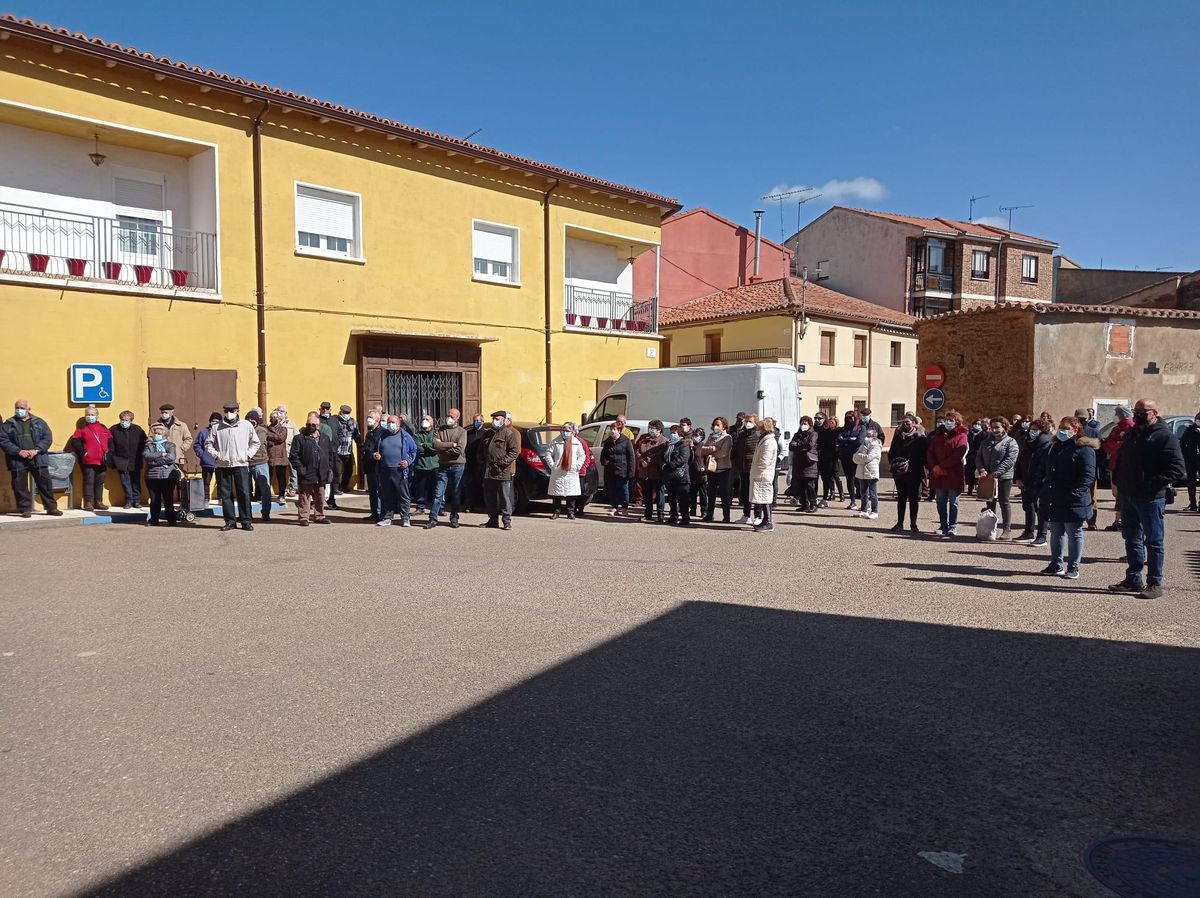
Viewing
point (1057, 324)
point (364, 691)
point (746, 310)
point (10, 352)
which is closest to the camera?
point (364, 691)

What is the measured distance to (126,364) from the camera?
46.2ft

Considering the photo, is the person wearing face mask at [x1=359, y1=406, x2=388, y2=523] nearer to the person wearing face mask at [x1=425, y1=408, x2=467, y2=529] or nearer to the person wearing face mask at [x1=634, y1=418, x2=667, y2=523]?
the person wearing face mask at [x1=425, y1=408, x2=467, y2=529]

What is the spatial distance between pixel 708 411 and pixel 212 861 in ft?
47.5

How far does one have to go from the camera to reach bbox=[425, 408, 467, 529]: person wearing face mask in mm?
12398

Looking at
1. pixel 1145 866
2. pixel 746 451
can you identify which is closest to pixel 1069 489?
pixel 746 451

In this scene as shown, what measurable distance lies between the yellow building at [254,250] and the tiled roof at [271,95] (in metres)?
0.04

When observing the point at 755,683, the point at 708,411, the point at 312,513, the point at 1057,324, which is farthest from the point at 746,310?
the point at 755,683

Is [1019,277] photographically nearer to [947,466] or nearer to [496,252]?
[496,252]

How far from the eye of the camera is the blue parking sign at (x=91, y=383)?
13484 mm

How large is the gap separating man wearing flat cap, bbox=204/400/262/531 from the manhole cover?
10.9 m

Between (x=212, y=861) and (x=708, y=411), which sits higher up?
(x=708, y=411)

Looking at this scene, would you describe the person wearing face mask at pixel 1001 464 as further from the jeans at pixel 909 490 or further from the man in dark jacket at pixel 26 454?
the man in dark jacket at pixel 26 454

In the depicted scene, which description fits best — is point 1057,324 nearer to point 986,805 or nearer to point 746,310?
point 746,310

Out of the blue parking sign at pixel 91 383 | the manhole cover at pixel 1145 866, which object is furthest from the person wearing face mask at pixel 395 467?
the manhole cover at pixel 1145 866
